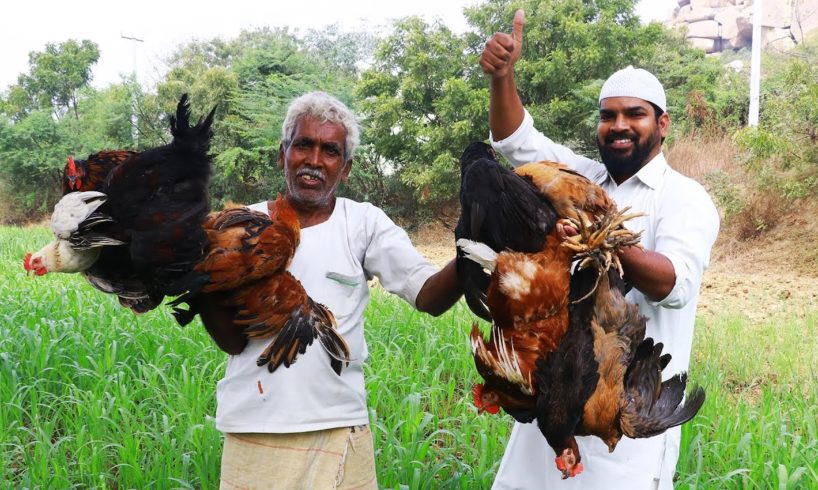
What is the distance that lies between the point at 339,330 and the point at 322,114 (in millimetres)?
796

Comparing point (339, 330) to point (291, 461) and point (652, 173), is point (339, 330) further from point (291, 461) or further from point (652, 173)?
point (652, 173)

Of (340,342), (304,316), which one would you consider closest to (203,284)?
(304,316)

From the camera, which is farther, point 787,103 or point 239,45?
point 239,45

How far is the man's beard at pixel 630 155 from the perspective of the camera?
2.41 m

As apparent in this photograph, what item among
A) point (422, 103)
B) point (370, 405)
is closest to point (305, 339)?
point (370, 405)

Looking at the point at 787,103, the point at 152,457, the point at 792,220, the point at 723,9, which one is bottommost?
the point at 152,457

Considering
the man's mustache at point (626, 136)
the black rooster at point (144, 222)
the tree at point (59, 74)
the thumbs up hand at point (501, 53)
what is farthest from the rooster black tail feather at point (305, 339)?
the tree at point (59, 74)

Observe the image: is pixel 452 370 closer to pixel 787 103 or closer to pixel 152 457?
pixel 152 457

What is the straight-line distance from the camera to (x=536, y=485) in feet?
8.03

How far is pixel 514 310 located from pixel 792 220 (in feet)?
45.9

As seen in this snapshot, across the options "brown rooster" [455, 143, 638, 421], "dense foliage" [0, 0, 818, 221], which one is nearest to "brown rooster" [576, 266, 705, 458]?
"brown rooster" [455, 143, 638, 421]

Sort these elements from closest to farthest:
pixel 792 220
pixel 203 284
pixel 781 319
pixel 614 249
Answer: pixel 614 249
pixel 203 284
pixel 781 319
pixel 792 220

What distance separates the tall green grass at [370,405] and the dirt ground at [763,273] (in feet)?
8.41

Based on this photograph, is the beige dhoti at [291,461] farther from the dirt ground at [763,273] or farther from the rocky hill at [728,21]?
the rocky hill at [728,21]
